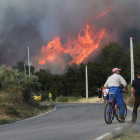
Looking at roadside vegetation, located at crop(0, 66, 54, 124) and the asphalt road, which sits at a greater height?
roadside vegetation, located at crop(0, 66, 54, 124)

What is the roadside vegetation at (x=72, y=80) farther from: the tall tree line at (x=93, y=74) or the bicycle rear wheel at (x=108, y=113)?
the bicycle rear wheel at (x=108, y=113)

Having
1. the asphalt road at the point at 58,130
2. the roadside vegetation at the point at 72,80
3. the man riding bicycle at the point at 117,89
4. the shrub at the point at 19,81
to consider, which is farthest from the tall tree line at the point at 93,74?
the man riding bicycle at the point at 117,89

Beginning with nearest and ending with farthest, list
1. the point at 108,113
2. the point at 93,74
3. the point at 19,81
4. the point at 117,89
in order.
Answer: the point at 108,113 < the point at 117,89 < the point at 19,81 < the point at 93,74

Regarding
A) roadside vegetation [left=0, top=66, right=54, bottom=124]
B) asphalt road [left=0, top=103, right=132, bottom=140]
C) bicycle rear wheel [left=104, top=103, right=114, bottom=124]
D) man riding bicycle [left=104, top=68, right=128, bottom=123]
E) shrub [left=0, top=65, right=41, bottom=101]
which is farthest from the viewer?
shrub [left=0, top=65, right=41, bottom=101]

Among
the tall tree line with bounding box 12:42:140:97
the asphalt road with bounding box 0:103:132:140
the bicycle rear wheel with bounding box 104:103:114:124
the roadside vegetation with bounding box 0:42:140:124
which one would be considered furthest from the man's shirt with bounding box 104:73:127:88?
the tall tree line with bounding box 12:42:140:97

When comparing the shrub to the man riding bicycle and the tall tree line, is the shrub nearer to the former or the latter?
the man riding bicycle

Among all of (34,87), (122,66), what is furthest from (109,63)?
(34,87)

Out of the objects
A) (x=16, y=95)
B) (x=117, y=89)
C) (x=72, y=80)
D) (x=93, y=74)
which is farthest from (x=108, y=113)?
(x=72, y=80)

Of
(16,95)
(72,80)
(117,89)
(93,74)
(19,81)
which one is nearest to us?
(117,89)

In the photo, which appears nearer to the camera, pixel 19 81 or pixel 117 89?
pixel 117 89

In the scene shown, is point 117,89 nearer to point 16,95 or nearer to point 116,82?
point 116,82

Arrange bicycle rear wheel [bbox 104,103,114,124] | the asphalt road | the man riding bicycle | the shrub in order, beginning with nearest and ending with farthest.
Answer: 1. the asphalt road
2. bicycle rear wheel [bbox 104,103,114,124]
3. the man riding bicycle
4. the shrub

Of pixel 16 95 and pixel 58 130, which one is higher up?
pixel 16 95

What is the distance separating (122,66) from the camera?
67125mm
